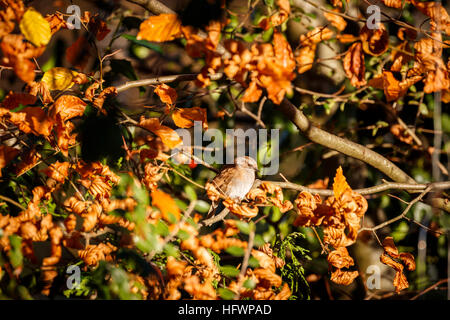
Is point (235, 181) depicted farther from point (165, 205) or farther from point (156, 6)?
point (156, 6)

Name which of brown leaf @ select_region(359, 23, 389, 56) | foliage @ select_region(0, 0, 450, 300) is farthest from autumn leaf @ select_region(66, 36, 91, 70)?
brown leaf @ select_region(359, 23, 389, 56)

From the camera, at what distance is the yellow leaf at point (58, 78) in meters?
1.27

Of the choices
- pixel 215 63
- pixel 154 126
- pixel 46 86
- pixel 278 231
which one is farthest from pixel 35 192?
pixel 278 231

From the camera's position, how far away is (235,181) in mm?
1554

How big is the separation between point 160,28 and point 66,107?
471mm

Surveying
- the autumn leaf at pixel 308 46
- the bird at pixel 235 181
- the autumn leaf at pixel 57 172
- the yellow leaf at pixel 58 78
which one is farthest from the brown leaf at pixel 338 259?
the yellow leaf at pixel 58 78

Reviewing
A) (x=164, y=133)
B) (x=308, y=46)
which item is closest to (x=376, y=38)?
(x=308, y=46)

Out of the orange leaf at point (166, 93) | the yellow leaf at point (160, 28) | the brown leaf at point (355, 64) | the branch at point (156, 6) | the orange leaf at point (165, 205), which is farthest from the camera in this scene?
the brown leaf at point (355, 64)

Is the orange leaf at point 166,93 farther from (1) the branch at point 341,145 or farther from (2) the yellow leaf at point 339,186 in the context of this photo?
(2) the yellow leaf at point 339,186

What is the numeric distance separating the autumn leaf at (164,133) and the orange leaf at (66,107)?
24 cm
